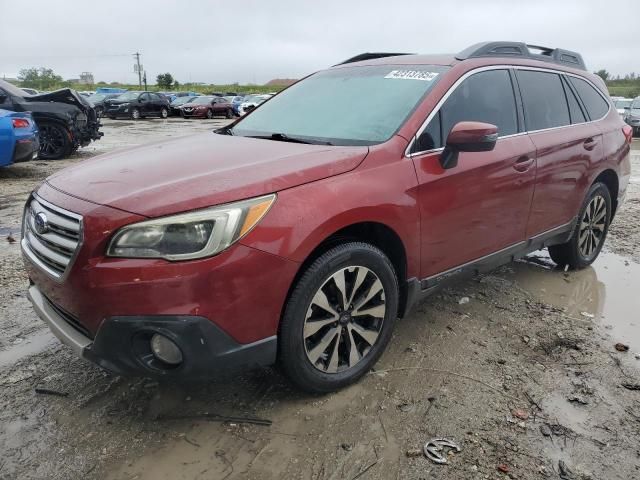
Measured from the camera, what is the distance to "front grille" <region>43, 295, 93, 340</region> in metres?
2.22

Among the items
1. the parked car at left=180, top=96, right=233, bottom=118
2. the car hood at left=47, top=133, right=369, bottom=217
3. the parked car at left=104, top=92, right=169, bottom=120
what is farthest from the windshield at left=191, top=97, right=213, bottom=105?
the car hood at left=47, top=133, right=369, bottom=217

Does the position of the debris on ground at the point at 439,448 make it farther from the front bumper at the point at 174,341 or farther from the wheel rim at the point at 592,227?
the wheel rim at the point at 592,227

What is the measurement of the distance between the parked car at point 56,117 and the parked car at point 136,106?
1722 centimetres

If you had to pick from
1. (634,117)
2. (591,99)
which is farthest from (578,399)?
(634,117)

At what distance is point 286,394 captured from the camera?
2680 mm

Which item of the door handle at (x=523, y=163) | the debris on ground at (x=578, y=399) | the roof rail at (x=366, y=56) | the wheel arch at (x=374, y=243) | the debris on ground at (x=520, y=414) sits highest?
the roof rail at (x=366, y=56)

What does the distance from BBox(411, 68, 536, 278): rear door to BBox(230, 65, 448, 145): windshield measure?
19 centimetres

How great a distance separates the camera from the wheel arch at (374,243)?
2.42m

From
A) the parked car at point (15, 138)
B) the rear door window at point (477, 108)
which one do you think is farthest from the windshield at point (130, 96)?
the rear door window at point (477, 108)

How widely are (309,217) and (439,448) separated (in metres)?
1.19

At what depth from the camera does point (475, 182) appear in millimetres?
3094

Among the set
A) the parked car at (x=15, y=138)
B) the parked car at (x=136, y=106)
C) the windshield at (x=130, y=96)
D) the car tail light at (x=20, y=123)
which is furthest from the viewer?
the windshield at (x=130, y=96)

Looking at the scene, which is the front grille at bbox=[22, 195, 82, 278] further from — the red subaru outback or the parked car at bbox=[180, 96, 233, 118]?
the parked car at bbox=[180, 96, 233, 118]

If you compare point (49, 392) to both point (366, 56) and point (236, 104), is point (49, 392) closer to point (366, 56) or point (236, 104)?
point (366, 56)
